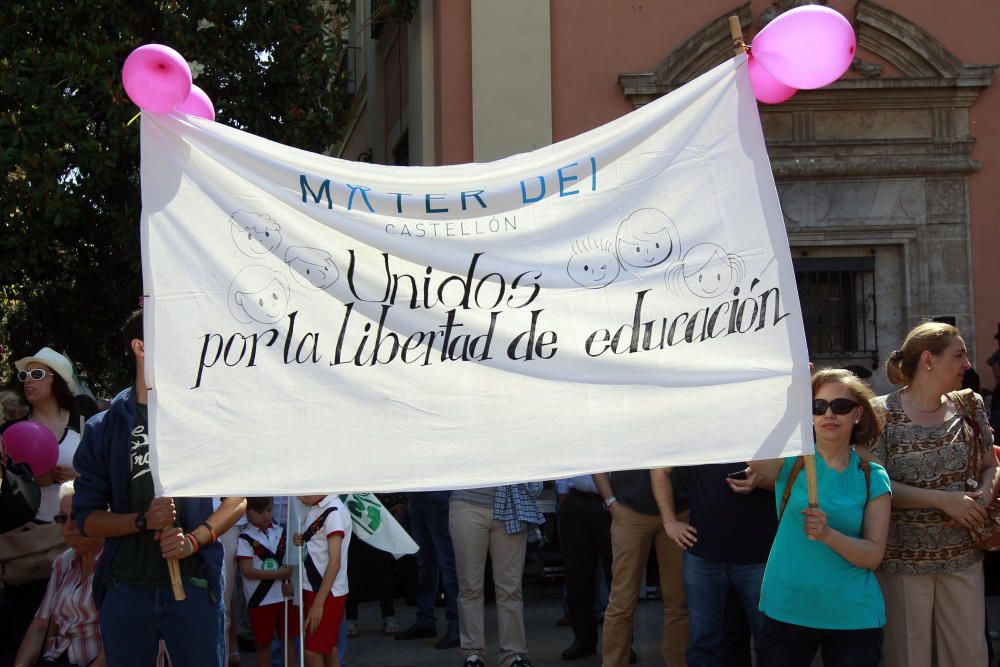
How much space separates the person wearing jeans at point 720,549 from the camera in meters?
6.46

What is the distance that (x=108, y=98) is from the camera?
41.3ft

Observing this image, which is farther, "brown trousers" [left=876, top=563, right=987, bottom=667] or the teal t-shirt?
"brown trousers" [left=876, top=563, right=987, bottom=667]

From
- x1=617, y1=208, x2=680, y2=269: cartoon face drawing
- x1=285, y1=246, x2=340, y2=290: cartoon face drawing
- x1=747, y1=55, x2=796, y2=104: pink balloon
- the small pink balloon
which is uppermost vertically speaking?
x1=747, y1=55, x2=796, y2=104: pink balloon

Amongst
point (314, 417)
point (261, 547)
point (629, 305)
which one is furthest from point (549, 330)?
point (261, 547)

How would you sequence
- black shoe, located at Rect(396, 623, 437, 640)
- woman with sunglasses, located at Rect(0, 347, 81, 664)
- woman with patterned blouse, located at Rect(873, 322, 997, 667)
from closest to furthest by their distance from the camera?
woman with patterned blouse, located at Rect(873, 322, 997, 667) → woman with sunglasses, located at Rect(0, 347, 81, 664) → black shoe, located at Rect(396, 623, 437, 640)

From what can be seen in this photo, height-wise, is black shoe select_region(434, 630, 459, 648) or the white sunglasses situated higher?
the white sunglasses

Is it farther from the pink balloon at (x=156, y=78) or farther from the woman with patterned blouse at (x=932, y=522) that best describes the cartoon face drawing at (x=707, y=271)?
the pink balloon at (x=156, y=78)

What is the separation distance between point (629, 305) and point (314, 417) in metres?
1.26

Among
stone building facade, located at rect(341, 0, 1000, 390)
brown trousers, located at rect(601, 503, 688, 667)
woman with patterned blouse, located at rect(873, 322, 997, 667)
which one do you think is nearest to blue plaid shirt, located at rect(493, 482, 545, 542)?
brown trousers, located at rect(601, 503, 688, 667)

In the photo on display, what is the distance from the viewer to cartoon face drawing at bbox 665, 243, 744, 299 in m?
4.91

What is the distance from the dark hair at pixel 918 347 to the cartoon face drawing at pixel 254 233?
300 cm

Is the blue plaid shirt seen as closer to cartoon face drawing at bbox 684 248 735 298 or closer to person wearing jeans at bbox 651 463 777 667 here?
person wearing jeans at bbox 651 463 777 667

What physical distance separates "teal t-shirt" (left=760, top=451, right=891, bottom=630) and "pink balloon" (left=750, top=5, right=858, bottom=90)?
5.15 ft

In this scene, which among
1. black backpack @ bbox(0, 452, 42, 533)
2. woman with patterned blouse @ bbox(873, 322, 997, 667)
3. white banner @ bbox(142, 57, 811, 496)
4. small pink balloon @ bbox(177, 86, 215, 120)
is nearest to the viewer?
white banner @ bbox(142, 57, 811, 496)
